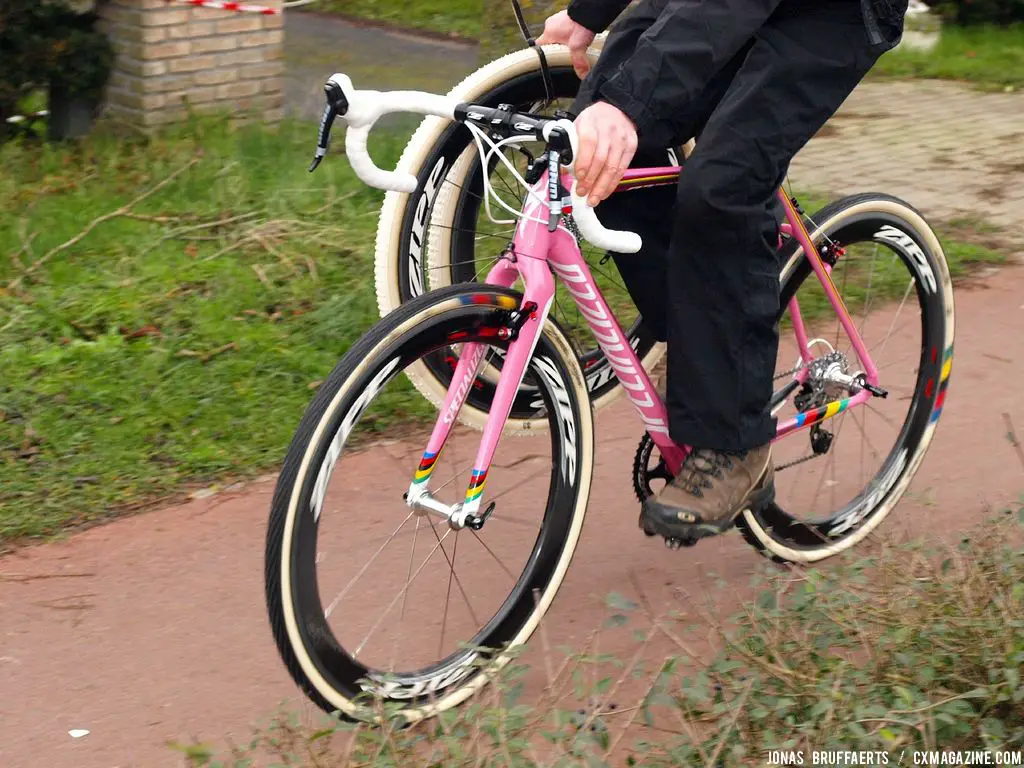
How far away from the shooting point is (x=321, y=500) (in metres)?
2.84

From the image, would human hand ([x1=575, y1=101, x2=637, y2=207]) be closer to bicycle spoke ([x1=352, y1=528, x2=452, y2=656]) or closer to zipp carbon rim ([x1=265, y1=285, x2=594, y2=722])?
zipp carbon rim ([x1=265, y1=285, x2=594, y2=722])

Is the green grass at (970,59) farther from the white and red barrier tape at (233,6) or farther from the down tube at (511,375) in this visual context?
the down tube at (511,375)

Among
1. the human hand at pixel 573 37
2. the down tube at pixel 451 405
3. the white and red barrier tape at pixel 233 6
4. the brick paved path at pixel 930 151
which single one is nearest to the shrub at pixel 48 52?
the white and red barrier tape at pixel 233 6

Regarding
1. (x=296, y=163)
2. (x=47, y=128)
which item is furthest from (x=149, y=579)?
(x=47, y=128)

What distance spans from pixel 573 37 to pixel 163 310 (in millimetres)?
2064

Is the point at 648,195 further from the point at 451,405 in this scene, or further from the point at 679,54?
the point at 451,405

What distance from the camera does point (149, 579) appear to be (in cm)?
377

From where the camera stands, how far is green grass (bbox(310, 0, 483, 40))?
39.0 ft

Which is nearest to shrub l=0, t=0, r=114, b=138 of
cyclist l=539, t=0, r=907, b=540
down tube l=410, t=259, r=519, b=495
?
cyclist l=539, t=0, r=907, b=540

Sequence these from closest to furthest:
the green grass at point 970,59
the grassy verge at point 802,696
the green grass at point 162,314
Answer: the grassy verge at point 802,696 < the green grass at point 162,314 < the green grass at point 970,59

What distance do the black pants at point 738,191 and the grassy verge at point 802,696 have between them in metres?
0.43

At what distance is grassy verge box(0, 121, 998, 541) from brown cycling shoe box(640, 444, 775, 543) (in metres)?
1.45

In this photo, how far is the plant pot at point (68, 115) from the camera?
713cm

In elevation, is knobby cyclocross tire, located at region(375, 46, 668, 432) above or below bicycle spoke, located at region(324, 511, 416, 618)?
above
